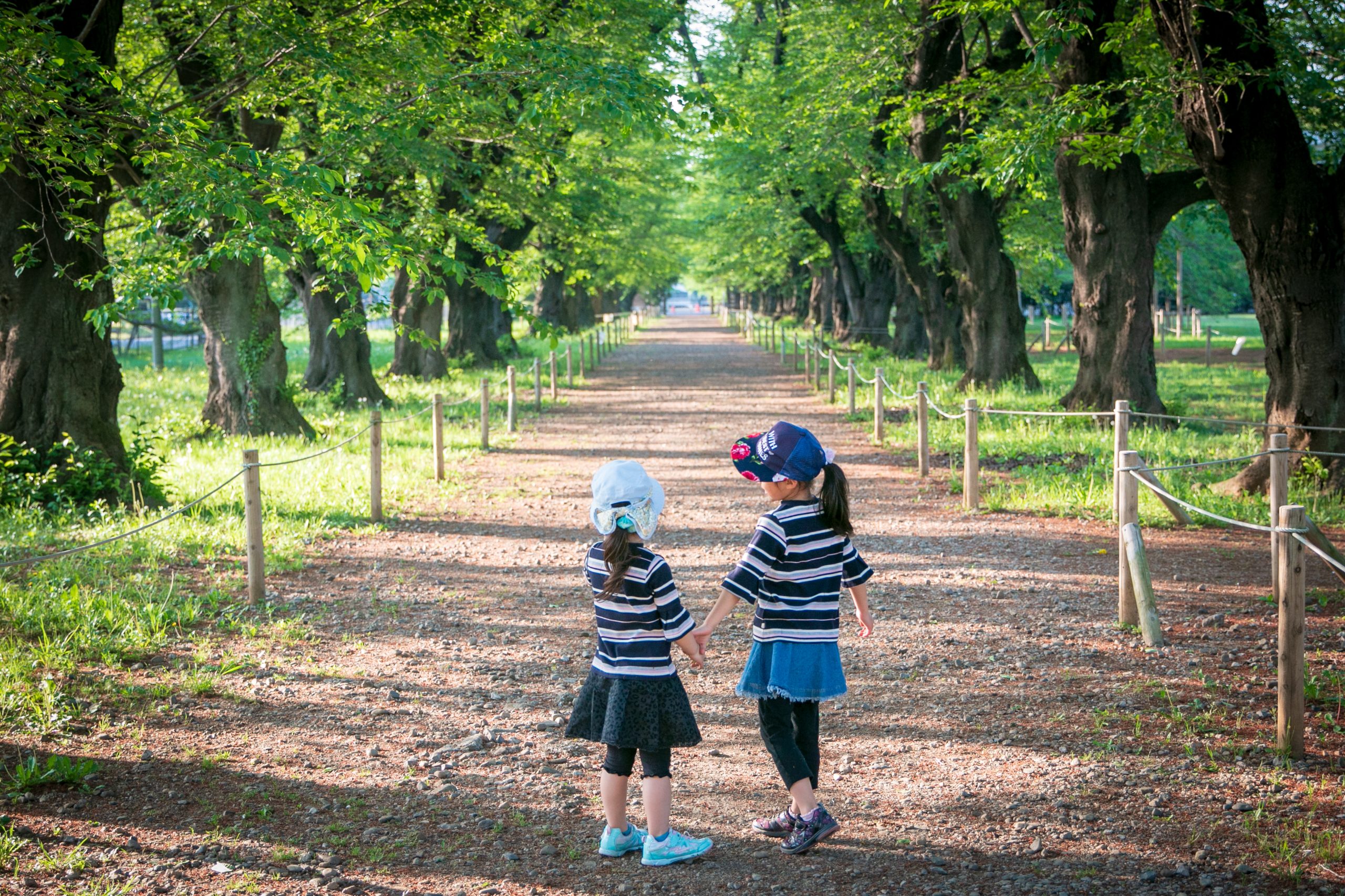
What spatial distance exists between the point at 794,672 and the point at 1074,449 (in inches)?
450

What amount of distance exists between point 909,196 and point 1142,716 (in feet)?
69.4

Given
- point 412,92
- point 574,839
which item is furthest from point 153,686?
point 412,92

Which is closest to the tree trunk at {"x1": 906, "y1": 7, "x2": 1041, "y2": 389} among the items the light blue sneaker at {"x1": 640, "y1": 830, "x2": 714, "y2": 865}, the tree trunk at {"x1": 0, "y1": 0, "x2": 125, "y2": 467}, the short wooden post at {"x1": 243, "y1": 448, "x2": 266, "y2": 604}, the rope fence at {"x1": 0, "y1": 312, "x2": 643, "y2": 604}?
the rope fence at {"x1": 0, "y1": 312, "x2": 643, "y2": 604}

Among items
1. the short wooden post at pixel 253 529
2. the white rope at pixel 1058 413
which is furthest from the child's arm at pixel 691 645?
the white rope at pixel 1058 413

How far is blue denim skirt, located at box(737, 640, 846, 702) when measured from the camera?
442 cm

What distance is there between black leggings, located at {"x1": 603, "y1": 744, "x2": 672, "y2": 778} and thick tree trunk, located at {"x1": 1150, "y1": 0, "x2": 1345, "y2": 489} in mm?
9067

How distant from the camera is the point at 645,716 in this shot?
427cm

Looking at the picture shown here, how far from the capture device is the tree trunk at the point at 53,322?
10.8 meters

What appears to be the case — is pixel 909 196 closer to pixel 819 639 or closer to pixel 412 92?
pixel 412 92

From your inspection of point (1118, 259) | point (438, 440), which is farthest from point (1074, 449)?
point (438, 440)

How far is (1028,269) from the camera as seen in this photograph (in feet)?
109

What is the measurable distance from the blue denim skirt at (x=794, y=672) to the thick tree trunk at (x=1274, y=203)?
8499 mm

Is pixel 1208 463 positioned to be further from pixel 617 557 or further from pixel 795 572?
pixel 617 557

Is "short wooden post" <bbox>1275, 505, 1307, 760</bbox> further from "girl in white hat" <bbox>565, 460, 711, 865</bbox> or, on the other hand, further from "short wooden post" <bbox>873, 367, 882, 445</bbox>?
"short wooden post" <bbox>873, 367, 882, 445</bbox>
